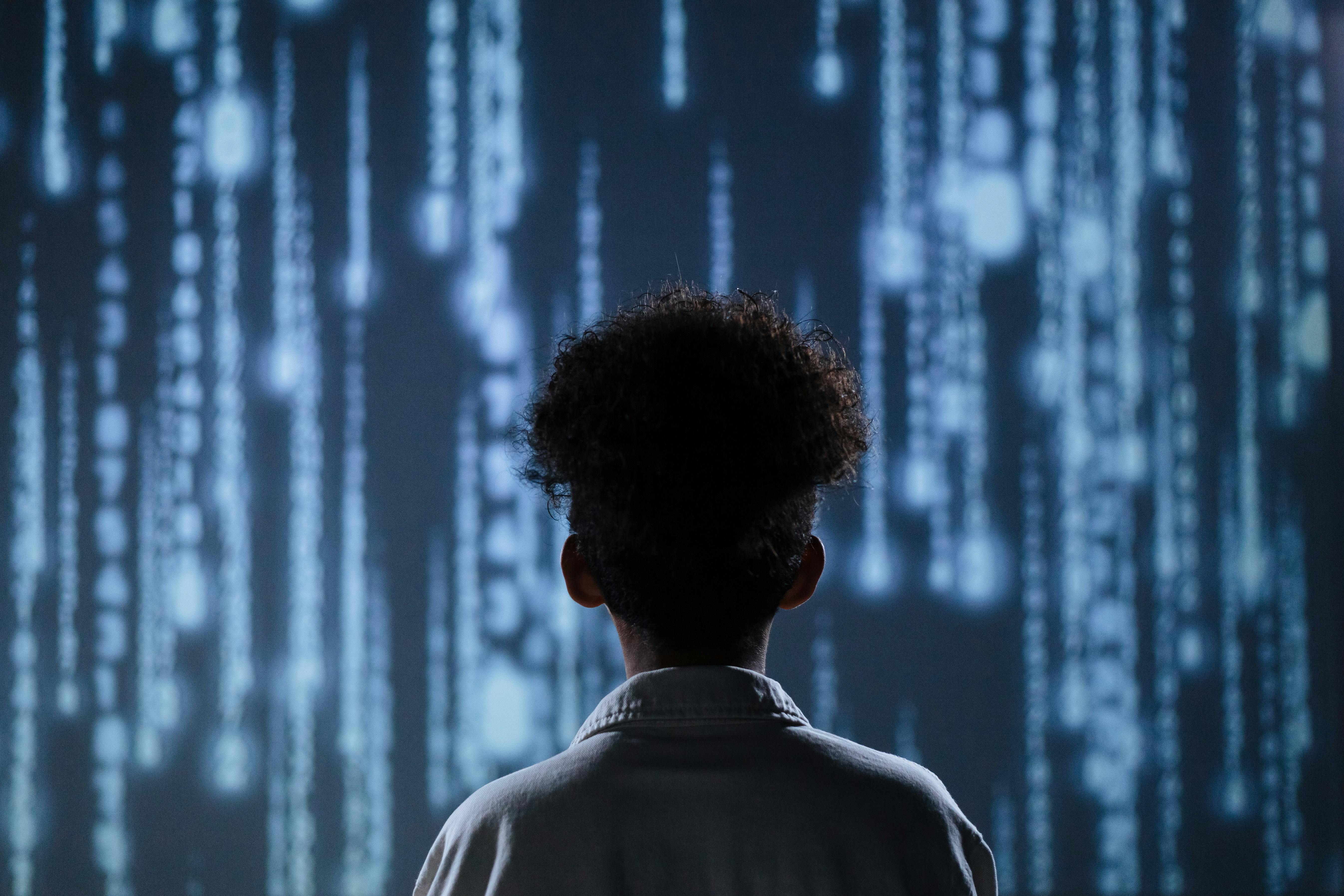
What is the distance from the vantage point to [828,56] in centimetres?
140

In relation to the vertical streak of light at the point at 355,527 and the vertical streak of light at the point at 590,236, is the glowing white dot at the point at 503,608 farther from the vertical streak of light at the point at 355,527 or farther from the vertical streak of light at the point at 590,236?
the vertical streak of light at the point at 590,236

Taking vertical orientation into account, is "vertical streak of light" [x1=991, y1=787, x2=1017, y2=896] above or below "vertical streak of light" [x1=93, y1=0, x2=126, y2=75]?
below

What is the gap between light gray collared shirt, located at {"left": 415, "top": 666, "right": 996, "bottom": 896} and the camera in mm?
456

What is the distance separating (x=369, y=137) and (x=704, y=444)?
1.06 metres

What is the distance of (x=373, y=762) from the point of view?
1333 mm

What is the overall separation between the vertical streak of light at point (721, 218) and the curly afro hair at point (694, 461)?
84 centimetres

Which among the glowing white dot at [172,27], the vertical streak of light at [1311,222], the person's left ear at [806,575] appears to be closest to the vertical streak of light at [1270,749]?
the vertical streak of light at [1311,222]

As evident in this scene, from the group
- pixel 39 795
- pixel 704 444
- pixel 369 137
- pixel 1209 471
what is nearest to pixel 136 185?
pixel 369 137

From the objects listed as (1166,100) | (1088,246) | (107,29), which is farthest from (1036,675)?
(107,29)

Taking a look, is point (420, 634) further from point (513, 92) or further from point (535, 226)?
point (513, 92)

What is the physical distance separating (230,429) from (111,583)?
26 cm

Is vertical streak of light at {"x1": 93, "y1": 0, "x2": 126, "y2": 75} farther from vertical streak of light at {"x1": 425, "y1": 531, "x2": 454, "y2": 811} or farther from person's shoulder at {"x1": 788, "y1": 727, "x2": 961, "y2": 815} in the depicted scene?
person's shoulder at {"x1": 788, "y1": 727, "x2": 961, "y2": 815}

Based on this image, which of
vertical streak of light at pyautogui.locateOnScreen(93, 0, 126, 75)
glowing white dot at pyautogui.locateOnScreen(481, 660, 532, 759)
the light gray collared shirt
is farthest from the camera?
vertical streak of light at pyautogui.locateOnScreen(93, 0, 126, 75)

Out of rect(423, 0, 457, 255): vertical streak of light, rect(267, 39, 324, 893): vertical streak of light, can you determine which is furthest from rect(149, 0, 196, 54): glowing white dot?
rect(423, 0, 457, 255): vertical streak of light
